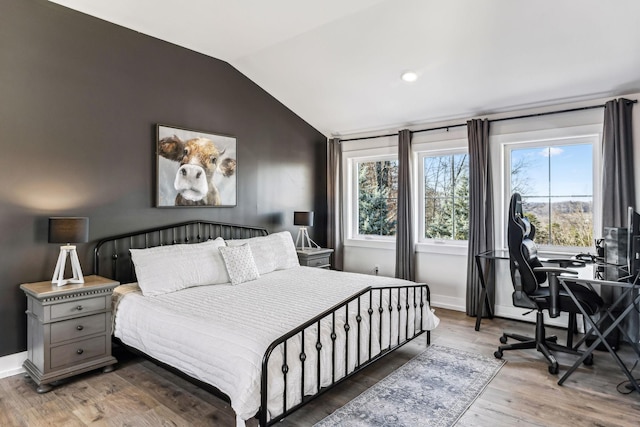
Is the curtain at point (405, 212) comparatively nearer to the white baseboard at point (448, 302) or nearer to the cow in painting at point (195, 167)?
the white baseboard at point (448, 302)

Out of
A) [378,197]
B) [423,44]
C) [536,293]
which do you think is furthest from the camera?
[378,197]

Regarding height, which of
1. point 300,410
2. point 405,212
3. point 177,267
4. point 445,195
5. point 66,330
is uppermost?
point 445,195

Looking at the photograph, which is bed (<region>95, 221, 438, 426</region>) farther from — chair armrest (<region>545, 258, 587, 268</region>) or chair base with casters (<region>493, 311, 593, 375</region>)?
chair armrest (<region>545, 258, 587, 268</region>)

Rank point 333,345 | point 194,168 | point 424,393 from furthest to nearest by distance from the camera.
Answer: point 194,168, point 424,393, point 333,345

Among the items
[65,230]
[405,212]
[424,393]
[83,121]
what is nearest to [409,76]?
[405,212]

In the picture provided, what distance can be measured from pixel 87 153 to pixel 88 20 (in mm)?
1161

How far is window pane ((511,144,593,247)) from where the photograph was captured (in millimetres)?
3994

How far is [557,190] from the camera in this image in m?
4.16

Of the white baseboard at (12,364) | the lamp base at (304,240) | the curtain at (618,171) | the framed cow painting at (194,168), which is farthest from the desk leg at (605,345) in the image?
the white baseboard at (12,364)

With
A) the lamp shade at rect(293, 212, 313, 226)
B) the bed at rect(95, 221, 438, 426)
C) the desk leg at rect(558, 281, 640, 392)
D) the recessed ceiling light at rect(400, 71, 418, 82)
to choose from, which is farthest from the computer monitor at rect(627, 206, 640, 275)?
the lamp shade at rect(293, 212, 313, 226)

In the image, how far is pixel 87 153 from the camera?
3.34 meters

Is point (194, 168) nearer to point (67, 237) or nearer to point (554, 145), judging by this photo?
point (67, 237)

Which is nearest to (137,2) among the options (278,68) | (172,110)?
(172,110)

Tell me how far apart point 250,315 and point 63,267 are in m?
1.60
